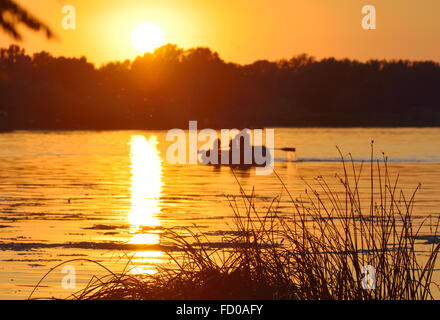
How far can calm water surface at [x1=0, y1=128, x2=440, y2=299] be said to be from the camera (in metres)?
15.8

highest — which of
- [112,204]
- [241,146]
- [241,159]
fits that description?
[241,146]

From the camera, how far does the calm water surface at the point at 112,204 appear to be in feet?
52.0

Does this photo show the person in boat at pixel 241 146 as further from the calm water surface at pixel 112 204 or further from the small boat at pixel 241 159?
the calm water surface at pixel 112 204

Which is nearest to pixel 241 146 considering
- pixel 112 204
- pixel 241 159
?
pixel 241 159

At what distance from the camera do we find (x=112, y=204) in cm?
2933

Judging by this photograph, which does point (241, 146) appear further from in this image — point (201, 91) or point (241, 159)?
point (201, 91)

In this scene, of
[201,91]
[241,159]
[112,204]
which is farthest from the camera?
[201,91]

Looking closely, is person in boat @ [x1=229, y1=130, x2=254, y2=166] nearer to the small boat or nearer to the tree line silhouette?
the small boat

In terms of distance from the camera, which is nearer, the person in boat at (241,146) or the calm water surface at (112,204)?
the calm water surface at (112,204)

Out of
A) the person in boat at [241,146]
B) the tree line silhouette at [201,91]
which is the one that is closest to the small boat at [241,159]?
the person in boat at [241,146]

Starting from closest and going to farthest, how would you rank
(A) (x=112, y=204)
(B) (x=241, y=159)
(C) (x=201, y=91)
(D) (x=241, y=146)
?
(A) (x=112, y=204) < (B) (x=241, y=159) < (D) (x=241, y=146) < (C) (x=201, y=91)

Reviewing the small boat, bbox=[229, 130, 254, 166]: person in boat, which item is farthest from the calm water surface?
bbox=[229, 130, 254, 166]: person in boat

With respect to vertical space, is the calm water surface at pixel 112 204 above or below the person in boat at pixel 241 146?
below
